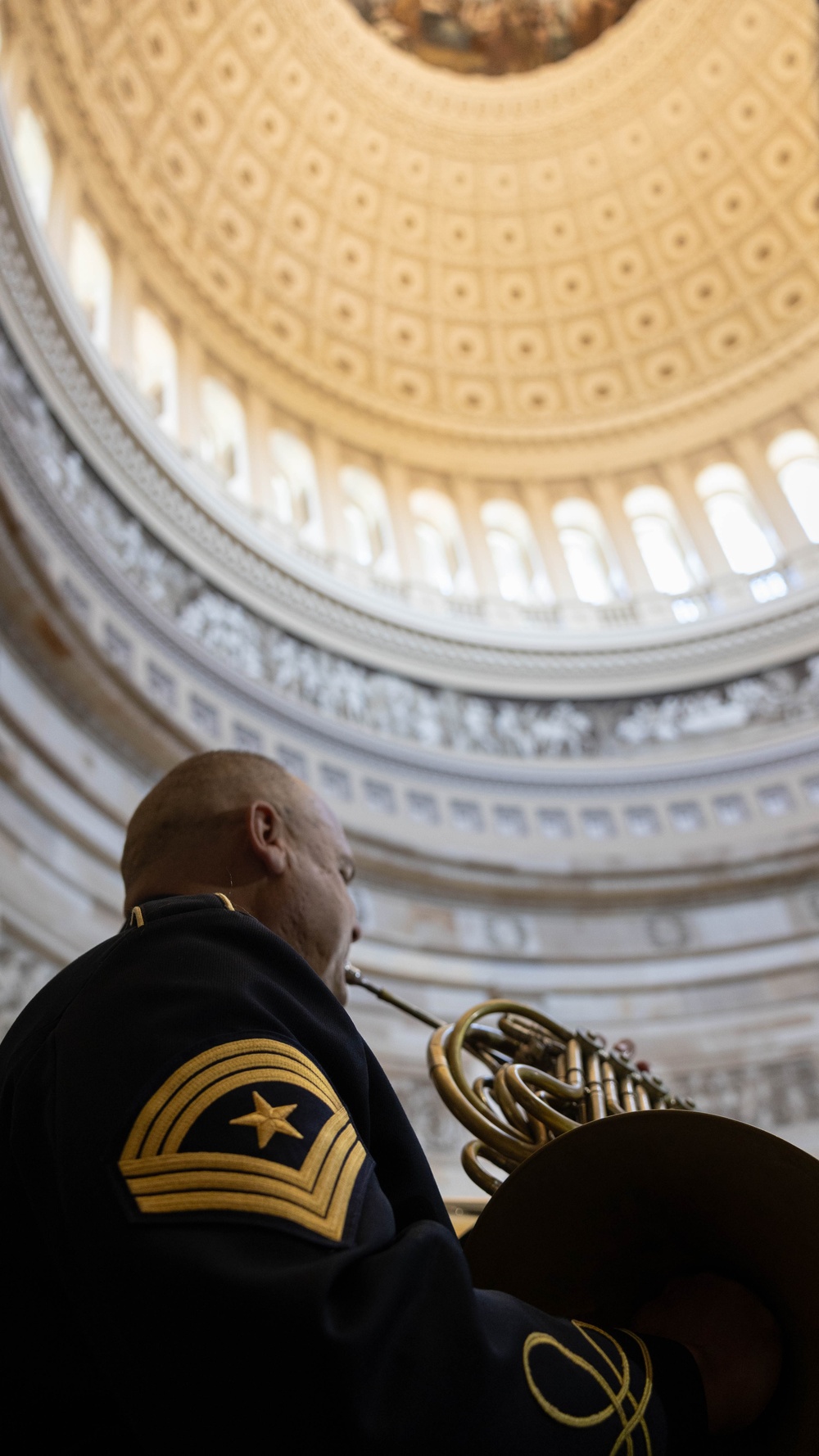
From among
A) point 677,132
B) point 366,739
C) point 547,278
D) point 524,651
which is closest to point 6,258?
point 366,739

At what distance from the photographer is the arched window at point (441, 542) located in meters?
16.6

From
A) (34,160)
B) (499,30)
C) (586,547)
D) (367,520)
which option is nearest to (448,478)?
(367,520)

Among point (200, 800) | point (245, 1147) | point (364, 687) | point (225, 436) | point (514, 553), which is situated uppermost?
point (225, 436)

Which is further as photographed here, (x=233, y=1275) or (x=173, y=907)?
(x=173, y=907)

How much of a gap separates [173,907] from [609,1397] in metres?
0.89

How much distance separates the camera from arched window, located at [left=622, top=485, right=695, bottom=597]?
55.3ft

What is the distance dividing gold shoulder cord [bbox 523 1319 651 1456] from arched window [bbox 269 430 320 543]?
13822 mm

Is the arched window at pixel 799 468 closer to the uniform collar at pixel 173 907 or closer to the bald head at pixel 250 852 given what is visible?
the bald head at pixel 250 852

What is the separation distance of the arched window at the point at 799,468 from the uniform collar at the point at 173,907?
16345mm

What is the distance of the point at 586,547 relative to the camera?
58.9 feet

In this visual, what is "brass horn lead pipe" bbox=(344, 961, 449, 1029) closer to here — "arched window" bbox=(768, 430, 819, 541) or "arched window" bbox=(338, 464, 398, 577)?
"arched window" bbox=(338, 464, 398, 577)

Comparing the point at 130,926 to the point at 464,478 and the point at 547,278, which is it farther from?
the point at 547,278

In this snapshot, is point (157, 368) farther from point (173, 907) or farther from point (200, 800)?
point (173, 907)

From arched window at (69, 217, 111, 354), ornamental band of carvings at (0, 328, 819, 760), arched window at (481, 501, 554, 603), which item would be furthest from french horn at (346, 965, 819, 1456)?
arched window at (481, 501, 554, 603)
